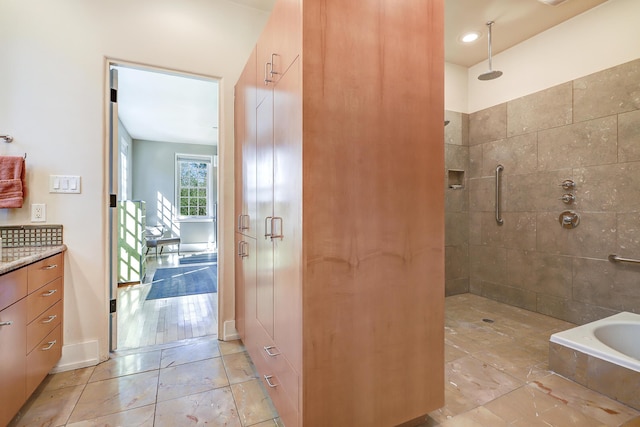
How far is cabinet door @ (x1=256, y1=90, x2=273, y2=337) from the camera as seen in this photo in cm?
155

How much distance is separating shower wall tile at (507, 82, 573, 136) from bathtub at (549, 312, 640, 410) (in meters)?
1.83

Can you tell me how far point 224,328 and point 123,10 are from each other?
2582 mm

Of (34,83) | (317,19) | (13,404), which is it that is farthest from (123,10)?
(13,404)

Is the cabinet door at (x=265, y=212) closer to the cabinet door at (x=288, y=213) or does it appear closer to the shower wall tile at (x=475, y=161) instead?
the cabinet door at (x=288, y=213)

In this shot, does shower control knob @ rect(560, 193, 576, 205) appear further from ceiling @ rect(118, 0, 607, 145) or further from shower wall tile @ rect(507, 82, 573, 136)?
ceiling @ rect(118, 0, 607, 145)

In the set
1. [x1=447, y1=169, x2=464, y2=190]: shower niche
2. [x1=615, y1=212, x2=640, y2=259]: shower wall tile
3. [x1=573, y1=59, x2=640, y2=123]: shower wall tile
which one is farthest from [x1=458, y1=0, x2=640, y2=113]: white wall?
[x1=615, y1=212, x2=640, y2=259]: shower wall tile

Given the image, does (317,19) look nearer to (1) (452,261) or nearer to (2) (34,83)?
(2) (34,83)

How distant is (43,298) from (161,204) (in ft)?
19.8

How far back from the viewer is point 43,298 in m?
1.72

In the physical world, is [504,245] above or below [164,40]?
below

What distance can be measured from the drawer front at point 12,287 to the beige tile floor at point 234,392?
27.1 inches

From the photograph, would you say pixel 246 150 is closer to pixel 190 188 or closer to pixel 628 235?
pixel 628 235

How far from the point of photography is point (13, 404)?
1393 mm

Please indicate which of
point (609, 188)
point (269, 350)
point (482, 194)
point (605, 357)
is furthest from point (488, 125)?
point (269, 350)
